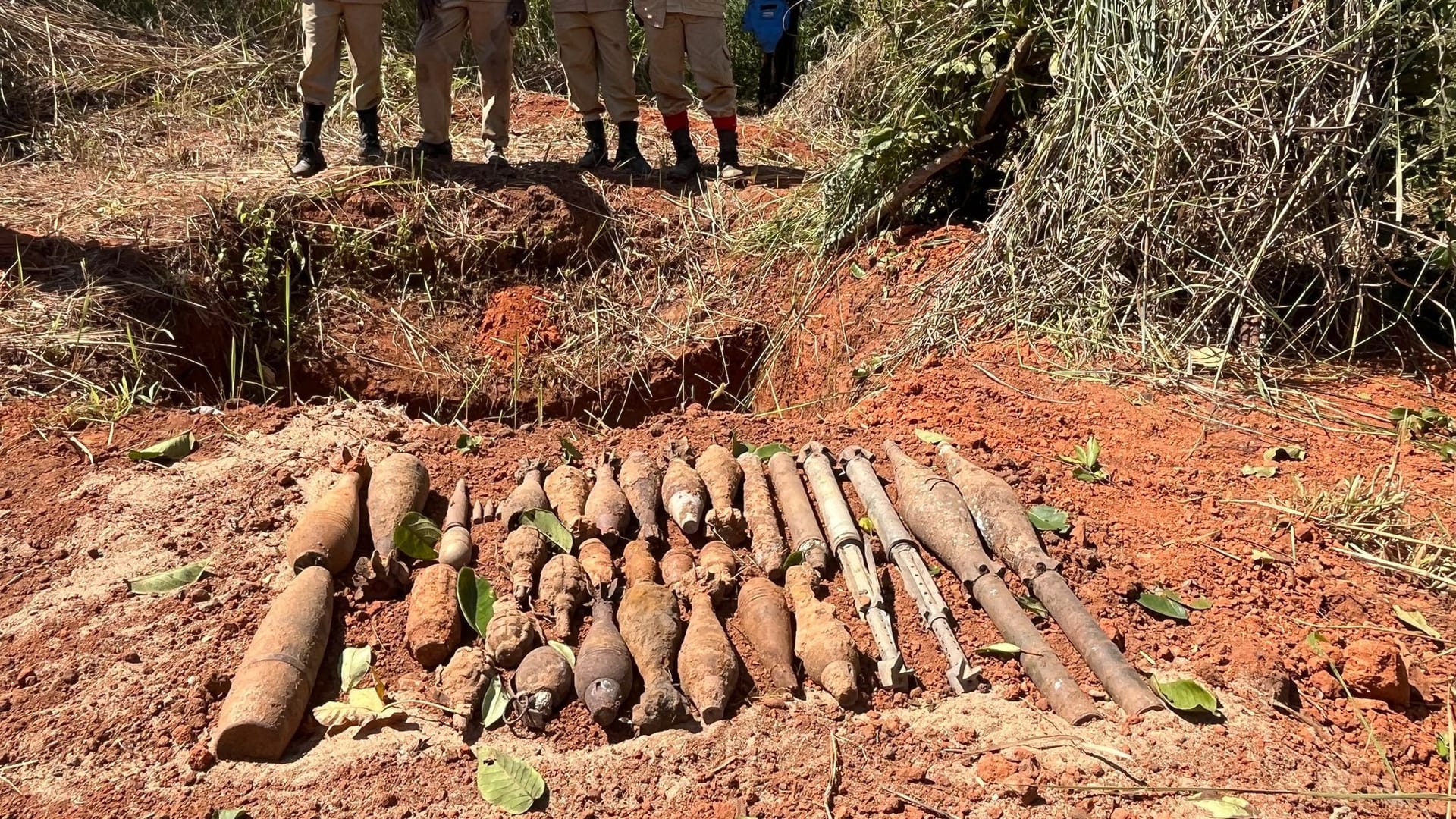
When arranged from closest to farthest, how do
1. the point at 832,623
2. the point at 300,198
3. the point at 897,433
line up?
the point at 832,623 < the point at 897,433 < the point at 300,198

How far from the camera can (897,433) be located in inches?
130

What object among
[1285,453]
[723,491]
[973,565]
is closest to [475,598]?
[723,491]

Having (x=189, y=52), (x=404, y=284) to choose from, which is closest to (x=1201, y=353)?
(x=404, y=284)

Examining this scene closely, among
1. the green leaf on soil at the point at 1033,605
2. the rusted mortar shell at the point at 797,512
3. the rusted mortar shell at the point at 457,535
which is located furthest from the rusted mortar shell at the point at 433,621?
the green leaf on soil at the point at 1033,605

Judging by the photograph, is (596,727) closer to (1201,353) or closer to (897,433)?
(897,433)

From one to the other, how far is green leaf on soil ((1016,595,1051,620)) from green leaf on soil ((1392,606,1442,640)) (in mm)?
850

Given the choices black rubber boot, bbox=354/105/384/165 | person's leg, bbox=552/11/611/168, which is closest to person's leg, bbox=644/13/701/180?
person's leg, bbox=552/11/611/168

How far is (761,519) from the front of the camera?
2789 millimetres

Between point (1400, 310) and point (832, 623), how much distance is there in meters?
2.76

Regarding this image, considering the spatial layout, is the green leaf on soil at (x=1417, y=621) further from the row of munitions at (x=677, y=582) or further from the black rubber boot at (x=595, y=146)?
the black rubber boot at (x=595, y=146)

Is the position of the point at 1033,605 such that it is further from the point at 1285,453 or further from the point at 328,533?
the point at 328,533

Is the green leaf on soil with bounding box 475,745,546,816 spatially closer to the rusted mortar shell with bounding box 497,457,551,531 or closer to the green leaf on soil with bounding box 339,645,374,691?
the green leaf on soil with bounding box 339,645,374,691

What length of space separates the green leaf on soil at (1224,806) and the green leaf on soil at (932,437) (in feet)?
4.70

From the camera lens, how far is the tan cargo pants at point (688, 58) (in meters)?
5.09
